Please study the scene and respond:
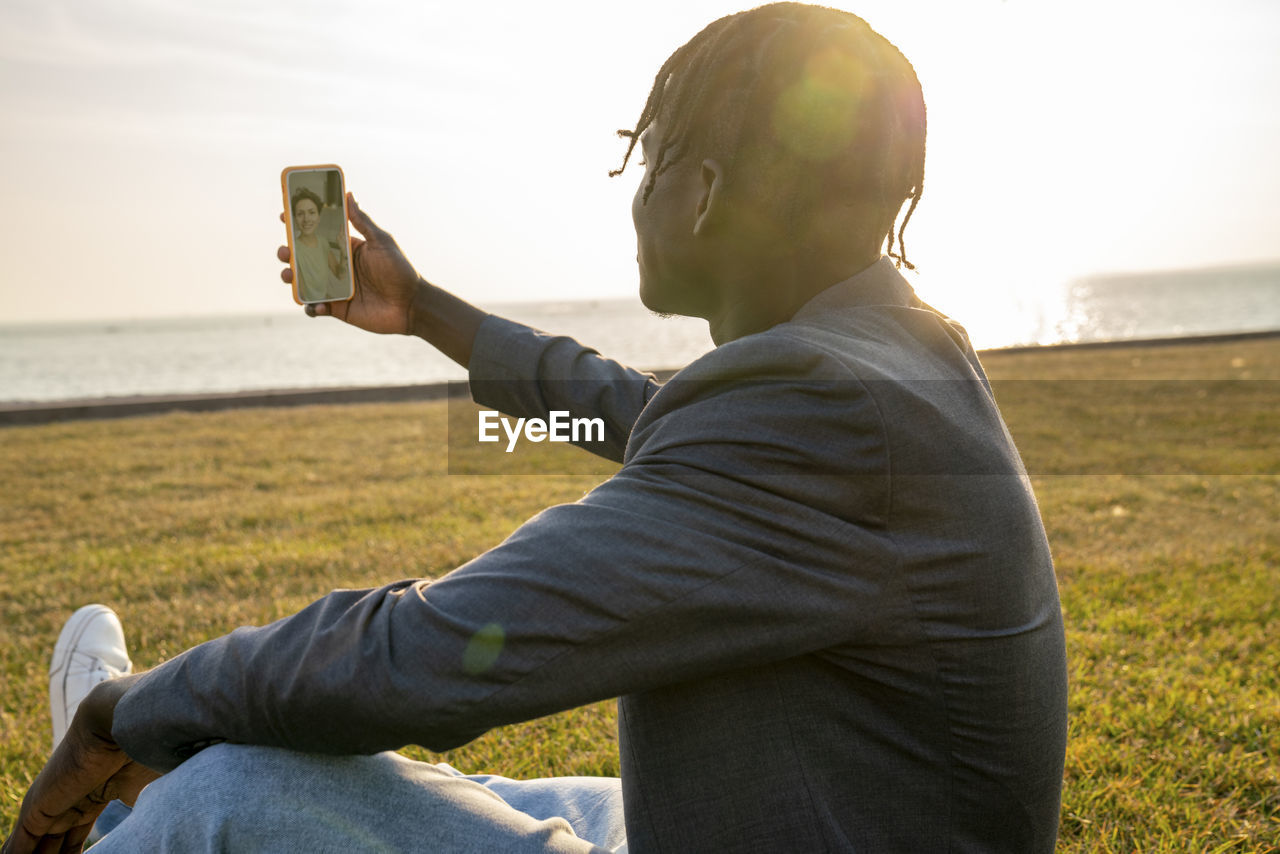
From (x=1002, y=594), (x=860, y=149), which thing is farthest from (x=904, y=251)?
(x=1002, y=594)

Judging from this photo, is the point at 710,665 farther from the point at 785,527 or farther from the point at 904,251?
the point at 904,251

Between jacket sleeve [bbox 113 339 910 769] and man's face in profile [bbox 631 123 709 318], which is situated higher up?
man's face in profile [bbox 631 123 709 318]

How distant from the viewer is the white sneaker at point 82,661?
9.27 ft

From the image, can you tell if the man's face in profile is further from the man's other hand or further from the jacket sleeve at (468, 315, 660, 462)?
the man's other hand

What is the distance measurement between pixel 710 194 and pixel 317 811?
3.33 feet

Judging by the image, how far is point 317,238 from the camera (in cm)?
238

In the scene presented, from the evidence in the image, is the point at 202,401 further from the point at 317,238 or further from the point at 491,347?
the point at 491,347

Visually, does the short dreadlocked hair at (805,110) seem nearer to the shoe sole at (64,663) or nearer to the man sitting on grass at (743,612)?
the man sitting on grass at (743,612)

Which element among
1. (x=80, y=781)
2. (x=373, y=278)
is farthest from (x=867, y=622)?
(x=373, y=278)

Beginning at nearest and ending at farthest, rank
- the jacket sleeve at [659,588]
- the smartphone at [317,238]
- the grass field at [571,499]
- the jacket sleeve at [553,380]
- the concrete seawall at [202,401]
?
the jacket sleeve at [659,588]
the jacket sleeve at [553,380]
the smartphone at [317,238]
the grass field at [571,499]
the concrete seawall at [202,401]

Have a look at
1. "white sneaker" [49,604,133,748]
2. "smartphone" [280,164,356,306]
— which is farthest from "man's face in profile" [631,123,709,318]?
"white sneaker" [49,604,133,748]

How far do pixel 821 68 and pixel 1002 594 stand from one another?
0.76 metres

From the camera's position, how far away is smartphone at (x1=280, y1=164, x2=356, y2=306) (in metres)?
2.36

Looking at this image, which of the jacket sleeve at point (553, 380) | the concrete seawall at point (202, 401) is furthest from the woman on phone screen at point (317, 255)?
the concrete seawall at point (202, 401)
